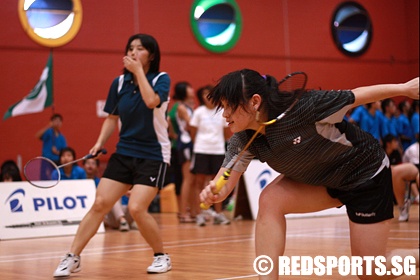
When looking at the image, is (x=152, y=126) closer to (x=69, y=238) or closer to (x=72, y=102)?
(x=69, y=238)

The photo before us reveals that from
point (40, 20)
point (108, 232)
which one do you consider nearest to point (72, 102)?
point (40, 20)

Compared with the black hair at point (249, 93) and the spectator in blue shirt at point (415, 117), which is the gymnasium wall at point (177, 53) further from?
the black hair at point (249, 93)

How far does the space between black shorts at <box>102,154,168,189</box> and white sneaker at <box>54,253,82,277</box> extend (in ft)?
2.21

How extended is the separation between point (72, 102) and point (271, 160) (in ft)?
31.1

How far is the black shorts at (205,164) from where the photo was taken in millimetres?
9966

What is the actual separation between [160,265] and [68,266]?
0.68m

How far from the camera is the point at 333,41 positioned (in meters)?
16.0

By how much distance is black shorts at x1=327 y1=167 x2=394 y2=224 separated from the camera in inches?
145

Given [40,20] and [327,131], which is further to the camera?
[40,20]

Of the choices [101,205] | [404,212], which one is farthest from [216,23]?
[101,205]

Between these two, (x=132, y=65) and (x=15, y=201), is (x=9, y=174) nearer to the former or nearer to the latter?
(x=15, y=201)

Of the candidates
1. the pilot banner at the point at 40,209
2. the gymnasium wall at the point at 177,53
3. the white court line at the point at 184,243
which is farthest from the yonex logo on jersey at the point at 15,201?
the gymnasium wall at the point at 177,53

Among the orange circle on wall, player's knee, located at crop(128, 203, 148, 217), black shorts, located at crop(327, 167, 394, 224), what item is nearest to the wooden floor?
player's knee, located at crop(128, 203, 148, 217)

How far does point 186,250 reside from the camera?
22.6 ft
